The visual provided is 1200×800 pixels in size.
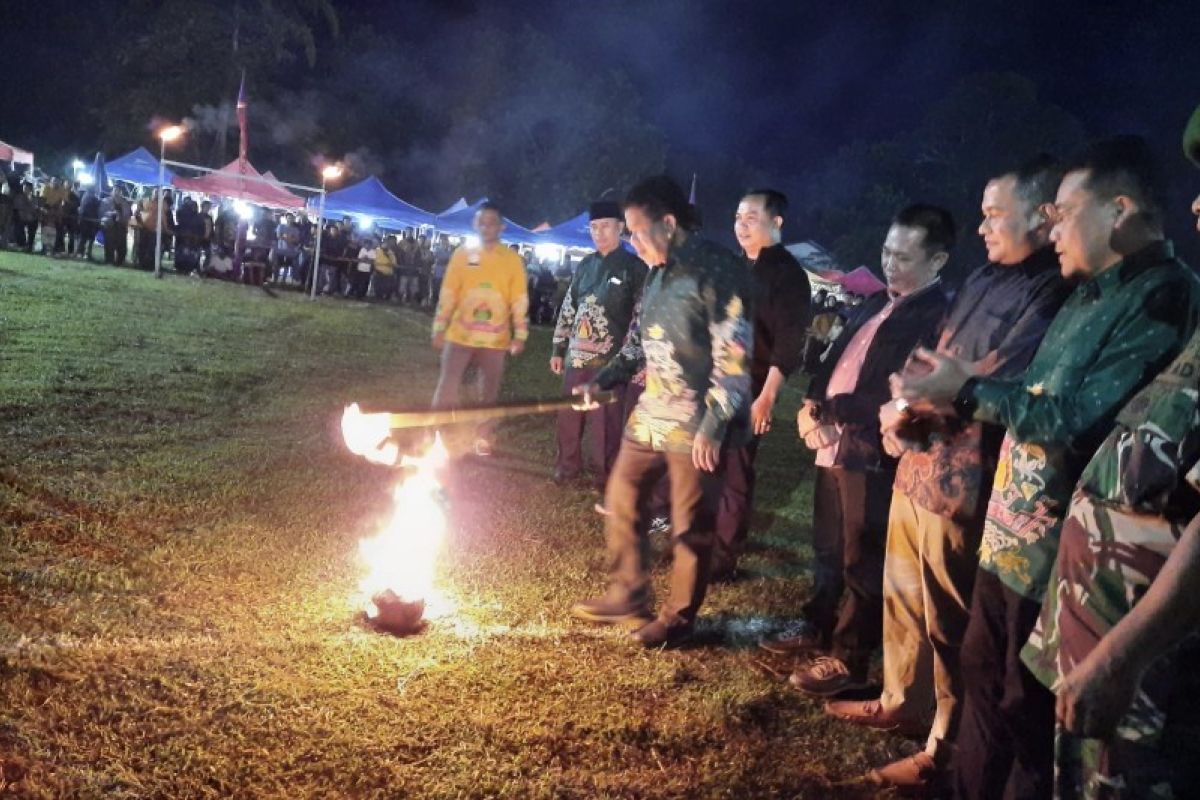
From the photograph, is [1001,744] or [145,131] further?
[145,131]

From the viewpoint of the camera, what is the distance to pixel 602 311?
22.1 feet

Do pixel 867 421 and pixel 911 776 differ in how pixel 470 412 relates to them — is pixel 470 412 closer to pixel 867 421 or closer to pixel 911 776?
pixel 867 421

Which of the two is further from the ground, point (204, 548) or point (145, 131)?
point (145, 131)

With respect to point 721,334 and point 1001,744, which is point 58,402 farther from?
point 1001,744

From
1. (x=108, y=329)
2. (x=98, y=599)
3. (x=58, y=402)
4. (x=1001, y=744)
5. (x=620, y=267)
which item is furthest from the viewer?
(x=108, y=329)

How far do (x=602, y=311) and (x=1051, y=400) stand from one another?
4.53m

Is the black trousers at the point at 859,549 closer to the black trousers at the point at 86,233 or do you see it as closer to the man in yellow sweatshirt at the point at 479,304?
the man in yellow sweatshirt at the point at 479,304

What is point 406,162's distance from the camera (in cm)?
5847

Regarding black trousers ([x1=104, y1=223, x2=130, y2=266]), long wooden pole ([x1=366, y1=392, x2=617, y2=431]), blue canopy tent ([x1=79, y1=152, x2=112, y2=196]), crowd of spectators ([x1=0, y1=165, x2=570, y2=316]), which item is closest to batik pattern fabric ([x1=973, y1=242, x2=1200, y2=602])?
long wooden pole ([x1=366, y1=392, x2=617, y2=431])

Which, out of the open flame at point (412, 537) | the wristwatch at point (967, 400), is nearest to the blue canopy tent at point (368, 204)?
the open flame at point (412, 537)

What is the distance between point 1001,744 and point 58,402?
314 inches

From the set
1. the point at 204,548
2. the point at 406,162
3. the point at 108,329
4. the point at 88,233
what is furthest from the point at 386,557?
the point at 406,162

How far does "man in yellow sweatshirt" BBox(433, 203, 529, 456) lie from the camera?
7.23 meters

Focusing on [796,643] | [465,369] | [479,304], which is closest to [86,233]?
[465,369]
